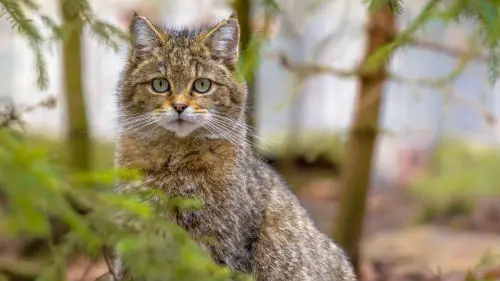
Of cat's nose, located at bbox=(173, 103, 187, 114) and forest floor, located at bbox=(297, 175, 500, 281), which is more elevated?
cat's nose, located at bbox=(173, 103, 187, 114)

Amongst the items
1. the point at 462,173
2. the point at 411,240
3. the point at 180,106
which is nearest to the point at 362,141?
the point at 411,240

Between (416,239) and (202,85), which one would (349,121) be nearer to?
(416,239)

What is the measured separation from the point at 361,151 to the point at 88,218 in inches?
182

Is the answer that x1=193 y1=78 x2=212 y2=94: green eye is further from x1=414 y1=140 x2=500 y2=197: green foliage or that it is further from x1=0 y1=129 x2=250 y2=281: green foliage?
x1=414 y1=140 x2=500 y2=197: green foliage

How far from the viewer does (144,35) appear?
4.22 meters

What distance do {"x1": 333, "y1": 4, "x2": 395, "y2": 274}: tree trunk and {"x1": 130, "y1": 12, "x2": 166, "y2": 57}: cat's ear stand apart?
2765mm

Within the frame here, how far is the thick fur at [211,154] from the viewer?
412 centimetres

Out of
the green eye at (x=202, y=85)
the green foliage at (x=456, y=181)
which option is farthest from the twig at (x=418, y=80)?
the green foliage at (x=456, y=181)

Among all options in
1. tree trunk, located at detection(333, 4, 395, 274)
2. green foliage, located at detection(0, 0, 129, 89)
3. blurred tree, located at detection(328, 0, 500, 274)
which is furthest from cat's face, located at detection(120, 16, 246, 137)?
tree trunk, located at detection(333, 4, 395, 274)

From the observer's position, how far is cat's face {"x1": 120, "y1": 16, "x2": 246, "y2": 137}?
4.10m

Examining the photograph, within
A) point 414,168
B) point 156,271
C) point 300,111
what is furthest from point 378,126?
point 414,168

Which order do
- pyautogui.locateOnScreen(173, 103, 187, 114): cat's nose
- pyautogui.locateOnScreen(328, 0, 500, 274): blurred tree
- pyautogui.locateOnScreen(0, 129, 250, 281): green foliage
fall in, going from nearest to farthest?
pyautogui.locateOnScreen(0, 129, 250, 281): green foliage < pyautogui.locateOnScreen(173, 103, 187, 114): cat's nose < pyautogui.locateOnScreen(328, 0, 500, 274): blurred tree

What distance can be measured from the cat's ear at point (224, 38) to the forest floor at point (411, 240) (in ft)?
4.61

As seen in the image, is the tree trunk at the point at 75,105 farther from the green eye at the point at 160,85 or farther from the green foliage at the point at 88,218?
the green foliage at the point at 88,218
